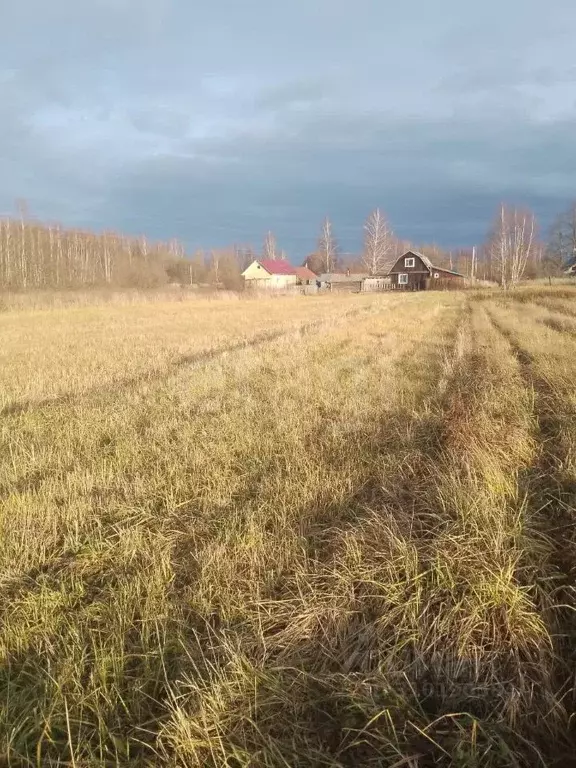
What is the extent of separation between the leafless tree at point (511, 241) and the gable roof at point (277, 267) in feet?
135

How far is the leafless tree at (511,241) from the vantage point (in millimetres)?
63281

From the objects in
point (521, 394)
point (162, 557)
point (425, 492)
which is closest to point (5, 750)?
point (162, 557)

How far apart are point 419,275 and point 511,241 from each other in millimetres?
14165

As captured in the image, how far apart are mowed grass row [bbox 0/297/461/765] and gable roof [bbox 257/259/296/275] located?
89.9 meters

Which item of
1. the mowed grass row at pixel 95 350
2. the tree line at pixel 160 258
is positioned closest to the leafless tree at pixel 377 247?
the tree line at pixel 160 258

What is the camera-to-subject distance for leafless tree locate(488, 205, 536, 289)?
63.3 m

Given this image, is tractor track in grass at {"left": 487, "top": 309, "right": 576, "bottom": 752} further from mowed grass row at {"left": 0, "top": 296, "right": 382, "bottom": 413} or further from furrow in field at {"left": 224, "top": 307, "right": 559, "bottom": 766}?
mowed grass row at {"left": 0, "top": 296, "right": 382, "bottom": 413}

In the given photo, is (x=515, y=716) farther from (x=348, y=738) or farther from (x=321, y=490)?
(x=321, y=490)

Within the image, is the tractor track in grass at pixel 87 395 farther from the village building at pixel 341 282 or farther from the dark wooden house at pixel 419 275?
the village building at pixel 341 282

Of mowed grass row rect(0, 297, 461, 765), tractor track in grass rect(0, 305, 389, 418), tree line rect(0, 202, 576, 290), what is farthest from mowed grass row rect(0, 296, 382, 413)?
tree line rect(0, 202, 576, 290)

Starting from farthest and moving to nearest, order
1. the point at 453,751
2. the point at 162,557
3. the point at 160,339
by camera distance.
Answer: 1. the point at 160,339
2. the point at 162,557
3. the point at 453,751

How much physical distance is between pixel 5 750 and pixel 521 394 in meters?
6.81

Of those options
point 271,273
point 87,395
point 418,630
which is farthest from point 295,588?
point 271,273

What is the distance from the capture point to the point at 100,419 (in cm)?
703
